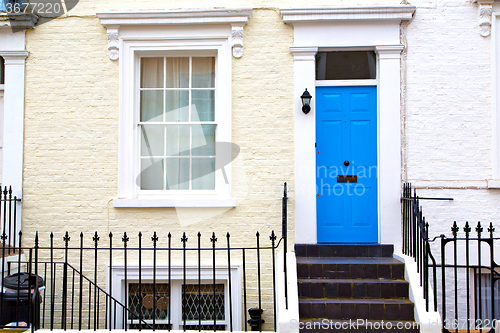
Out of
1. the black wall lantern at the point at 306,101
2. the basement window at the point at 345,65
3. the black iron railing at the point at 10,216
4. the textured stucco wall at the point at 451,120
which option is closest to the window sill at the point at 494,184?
the textured stucco wall at the point at 451,120

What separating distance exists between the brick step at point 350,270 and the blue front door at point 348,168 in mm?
832

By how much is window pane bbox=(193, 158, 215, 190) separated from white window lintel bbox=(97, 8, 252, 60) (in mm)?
1629

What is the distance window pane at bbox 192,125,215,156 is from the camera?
6.81m

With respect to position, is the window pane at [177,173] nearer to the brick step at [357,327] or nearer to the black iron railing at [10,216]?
the black iron railing at [10,216]

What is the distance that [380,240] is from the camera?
6402 mm

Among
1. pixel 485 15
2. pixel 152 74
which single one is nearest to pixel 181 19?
pixel 152 74

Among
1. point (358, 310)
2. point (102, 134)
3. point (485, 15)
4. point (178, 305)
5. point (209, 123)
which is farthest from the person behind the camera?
point (209, 123)

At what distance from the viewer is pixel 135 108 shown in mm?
6785

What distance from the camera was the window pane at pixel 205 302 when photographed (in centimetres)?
654

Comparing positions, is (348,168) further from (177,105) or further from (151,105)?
(151,105)

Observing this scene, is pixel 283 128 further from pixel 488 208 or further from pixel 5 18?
pixel 5 18

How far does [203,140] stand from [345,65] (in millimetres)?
2393

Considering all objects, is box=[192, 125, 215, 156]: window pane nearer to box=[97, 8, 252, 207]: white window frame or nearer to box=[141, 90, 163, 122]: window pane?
box=[97, 8, 252, 207]: white window frame

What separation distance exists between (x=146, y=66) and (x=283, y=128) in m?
2.33
